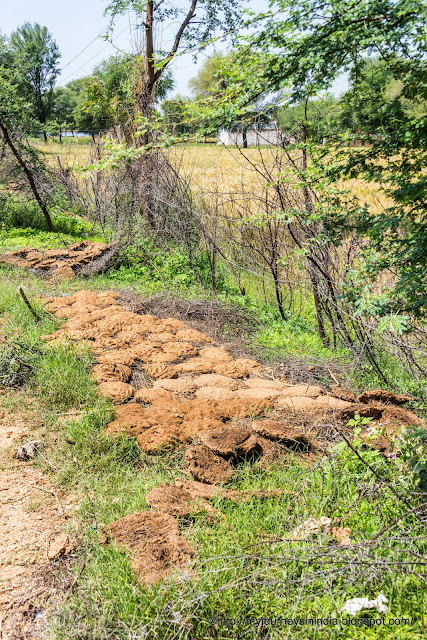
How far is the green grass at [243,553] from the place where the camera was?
6.33 ft

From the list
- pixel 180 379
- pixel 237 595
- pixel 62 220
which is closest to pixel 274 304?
pixel 180 379

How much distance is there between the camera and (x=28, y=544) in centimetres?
254

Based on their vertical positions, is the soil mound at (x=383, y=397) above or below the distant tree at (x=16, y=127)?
below

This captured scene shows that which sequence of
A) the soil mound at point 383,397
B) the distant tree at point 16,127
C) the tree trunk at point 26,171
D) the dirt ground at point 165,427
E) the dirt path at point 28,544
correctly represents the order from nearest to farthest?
the dirt path at point 28,544
the dirt ground at point 165,427
the soil mound at point 383,397
the tree trunk at point 26,171
the distant tree at point 16,127

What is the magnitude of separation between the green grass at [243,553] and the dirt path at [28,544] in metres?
0.11

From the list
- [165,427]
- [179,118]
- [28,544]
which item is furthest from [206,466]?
[179,118]

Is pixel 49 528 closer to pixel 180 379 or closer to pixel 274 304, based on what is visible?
pixel 180 379

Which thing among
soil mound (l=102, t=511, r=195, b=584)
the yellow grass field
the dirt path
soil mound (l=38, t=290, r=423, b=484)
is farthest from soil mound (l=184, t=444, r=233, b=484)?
the yellow grass field

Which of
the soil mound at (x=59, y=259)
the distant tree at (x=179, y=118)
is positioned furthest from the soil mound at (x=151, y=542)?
the soil mound at (x=59, y=259)

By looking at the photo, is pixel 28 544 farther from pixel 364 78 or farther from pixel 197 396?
pixel 364 78

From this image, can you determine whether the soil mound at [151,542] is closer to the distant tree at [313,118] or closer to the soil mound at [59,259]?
the distant tree at [313,118]

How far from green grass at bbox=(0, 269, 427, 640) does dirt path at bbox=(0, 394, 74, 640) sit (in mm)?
108

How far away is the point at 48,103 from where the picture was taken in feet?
158

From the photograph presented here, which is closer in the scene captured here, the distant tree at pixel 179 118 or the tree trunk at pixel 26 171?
the distant tree at pixel 179 118
